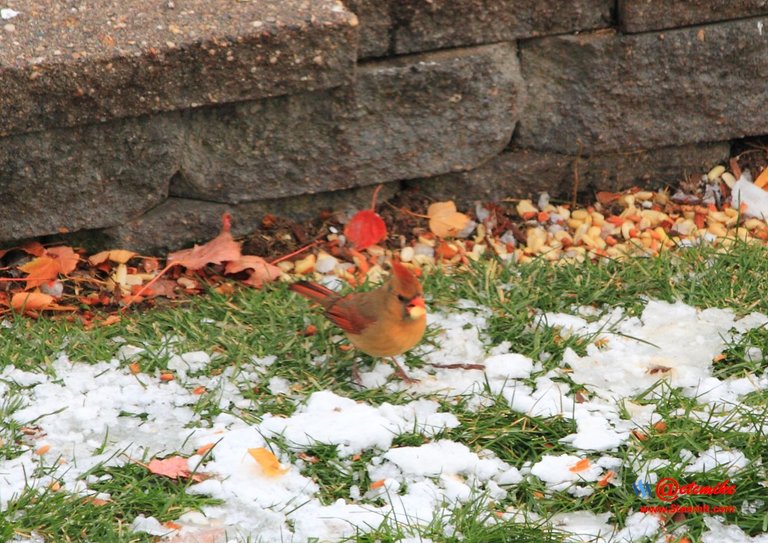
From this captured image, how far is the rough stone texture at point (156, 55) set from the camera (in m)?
3.42

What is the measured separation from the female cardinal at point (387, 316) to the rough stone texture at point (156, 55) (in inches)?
35.1

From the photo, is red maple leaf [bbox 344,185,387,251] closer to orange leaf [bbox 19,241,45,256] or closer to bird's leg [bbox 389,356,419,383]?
bird's leg [bbox 389,356,419,383]

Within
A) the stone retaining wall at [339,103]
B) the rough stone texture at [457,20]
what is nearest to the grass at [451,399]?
the stone retaining wall at [339,103]

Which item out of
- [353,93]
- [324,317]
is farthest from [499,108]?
[324,317]

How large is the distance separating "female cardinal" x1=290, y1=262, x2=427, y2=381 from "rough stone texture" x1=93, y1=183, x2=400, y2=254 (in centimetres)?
86

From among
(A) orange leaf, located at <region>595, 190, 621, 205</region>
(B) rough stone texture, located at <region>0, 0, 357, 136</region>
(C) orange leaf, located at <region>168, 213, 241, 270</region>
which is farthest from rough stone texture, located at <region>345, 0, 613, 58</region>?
(C) orange leaf, located at <region>168, 213, 241, 270</region>

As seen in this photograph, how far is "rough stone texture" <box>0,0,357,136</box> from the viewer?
3420 mm

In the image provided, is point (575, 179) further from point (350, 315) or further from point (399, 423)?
point (399, 423)

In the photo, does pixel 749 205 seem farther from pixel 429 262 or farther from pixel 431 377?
pixel 431 377

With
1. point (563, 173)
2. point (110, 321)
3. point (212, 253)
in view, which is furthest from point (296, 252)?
point (563, 173)

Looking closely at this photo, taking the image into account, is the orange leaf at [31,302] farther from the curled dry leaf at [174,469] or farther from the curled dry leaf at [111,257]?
the curled dry leaf at [174,469]

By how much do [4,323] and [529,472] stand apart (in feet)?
6.33

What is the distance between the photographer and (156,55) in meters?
3.46

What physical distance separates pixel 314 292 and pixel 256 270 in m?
0.54
